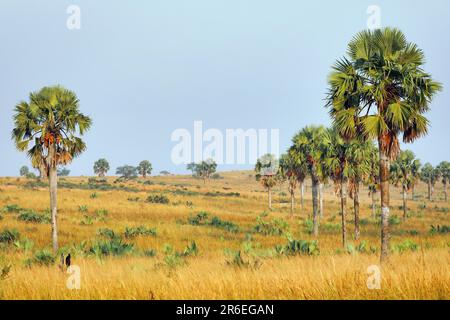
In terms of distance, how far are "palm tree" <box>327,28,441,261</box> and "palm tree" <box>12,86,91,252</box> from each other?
14.8 m

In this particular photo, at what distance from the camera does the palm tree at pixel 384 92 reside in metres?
15.5

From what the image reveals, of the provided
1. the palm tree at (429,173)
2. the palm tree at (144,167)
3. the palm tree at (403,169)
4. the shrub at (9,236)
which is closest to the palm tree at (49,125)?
the shrub at (9,236)

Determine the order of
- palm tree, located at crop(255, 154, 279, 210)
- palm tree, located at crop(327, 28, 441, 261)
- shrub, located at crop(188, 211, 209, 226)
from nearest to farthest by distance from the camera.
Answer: palm tree, located at crop(327, 28, 441, 261)
shrub, located at crop(188, 211, 209, 226)
palm tree, located at crop(255, 154, 279, 210)

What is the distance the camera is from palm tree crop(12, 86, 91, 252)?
23.0 meters

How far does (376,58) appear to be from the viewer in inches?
635

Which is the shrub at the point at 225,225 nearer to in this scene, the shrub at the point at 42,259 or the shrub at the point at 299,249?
the shrub at the point at 299,249

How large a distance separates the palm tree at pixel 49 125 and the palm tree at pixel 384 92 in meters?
14.8

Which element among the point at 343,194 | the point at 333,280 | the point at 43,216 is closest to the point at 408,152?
the point at 343,194

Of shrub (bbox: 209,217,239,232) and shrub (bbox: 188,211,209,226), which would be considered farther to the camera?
shrub (bbox: 188,211,209,226)

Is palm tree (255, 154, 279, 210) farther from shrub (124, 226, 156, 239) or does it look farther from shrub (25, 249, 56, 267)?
shrub (25, 249, 56, 267)

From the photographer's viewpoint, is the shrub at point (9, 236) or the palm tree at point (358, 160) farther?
the palm tree at point (358, 160)

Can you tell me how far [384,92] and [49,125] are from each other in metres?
17.4

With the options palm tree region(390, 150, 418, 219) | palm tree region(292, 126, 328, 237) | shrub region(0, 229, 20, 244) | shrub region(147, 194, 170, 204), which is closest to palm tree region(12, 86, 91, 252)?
shrub region(0, 229, 20, 244)
